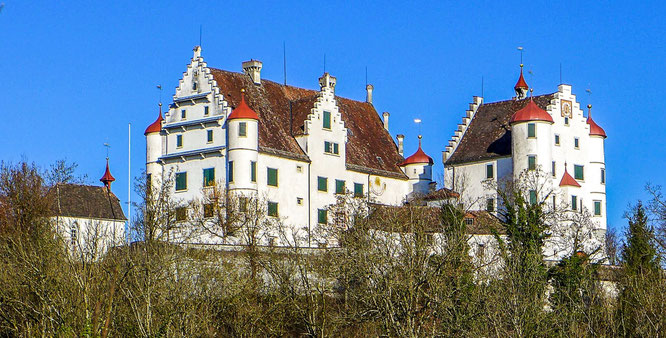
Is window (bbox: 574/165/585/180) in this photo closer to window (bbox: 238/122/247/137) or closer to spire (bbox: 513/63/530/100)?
spire (bbox: 513/63/530/100)

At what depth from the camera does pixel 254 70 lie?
300ft

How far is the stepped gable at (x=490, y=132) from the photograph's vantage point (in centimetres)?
9150

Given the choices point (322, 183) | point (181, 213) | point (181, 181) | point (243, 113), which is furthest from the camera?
point (322, 183)

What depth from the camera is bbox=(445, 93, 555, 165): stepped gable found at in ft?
300

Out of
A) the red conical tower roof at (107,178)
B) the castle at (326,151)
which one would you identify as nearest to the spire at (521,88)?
the castle at (326,151)

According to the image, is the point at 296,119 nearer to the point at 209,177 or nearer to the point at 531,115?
the point at 209,177

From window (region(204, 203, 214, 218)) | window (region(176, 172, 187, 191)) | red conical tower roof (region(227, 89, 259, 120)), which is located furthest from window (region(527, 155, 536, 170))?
window (region(176, 172, 187, 191))

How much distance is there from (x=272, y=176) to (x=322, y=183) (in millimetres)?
4716

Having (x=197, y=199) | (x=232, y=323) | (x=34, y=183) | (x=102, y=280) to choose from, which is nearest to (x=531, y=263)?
(x=232, y=323)

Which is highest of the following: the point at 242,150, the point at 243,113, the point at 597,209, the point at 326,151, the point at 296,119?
the point at 296,119

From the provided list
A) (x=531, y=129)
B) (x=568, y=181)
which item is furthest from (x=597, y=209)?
(x=531, y=129)

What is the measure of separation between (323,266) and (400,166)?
28.8 m

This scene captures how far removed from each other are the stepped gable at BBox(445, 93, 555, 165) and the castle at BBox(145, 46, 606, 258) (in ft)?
0.29

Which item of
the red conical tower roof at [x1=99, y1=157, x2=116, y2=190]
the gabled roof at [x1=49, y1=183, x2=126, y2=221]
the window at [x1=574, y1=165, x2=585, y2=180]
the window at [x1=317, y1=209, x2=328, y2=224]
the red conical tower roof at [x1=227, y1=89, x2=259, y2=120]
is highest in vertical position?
the red conical tower roof at [x1=227, y1=89, x2=259, y2=120]
